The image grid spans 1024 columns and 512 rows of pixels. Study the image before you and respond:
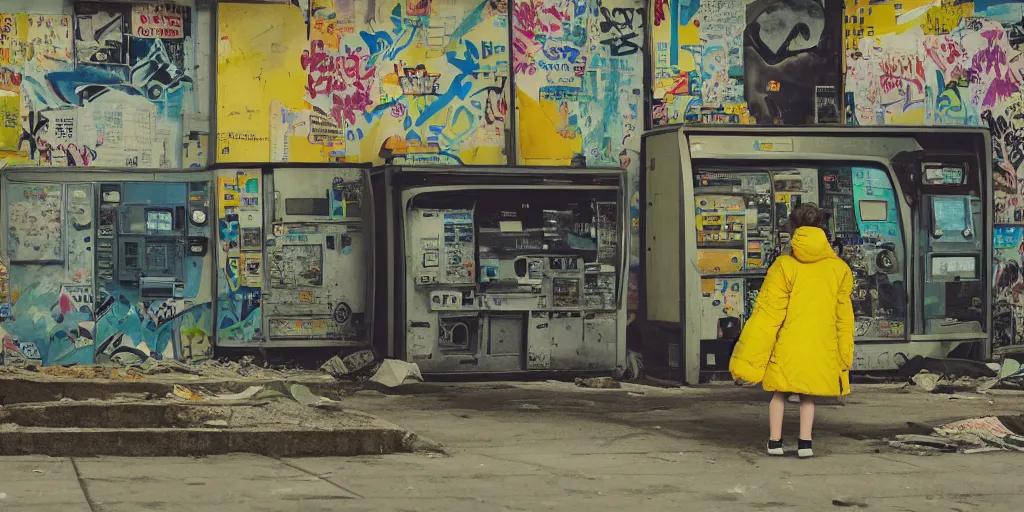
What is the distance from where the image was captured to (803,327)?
937cm

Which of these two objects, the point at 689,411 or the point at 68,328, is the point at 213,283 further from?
the point at 689,411

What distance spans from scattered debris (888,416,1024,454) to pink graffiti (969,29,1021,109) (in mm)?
6547

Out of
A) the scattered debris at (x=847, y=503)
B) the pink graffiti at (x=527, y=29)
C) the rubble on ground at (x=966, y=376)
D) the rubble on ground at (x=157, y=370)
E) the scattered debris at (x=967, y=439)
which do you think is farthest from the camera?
the pink graffiti at (x=527, y=29)

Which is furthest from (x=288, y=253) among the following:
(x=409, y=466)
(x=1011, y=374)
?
(x=1011, y=374)

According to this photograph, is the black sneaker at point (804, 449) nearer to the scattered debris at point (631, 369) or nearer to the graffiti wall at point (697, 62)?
the scattered debris at point (631, 369)

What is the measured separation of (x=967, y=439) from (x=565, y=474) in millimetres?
3259

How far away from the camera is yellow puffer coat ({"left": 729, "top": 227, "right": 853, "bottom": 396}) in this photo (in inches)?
368

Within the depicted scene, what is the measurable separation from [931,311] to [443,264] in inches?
199

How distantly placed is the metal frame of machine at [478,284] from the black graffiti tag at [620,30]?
73.0 inches

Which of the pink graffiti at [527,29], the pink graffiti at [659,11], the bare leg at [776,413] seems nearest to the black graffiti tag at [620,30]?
the pink graffiti at [659,11]

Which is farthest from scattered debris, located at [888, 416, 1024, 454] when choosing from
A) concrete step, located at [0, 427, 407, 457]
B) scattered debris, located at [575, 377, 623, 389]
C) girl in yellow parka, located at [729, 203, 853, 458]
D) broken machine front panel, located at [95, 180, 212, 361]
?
broken machine front panel, located at [95, 180, 212, 361]

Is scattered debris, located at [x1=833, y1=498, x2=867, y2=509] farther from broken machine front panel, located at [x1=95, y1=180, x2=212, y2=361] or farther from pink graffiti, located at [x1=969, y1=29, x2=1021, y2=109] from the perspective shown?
pink graffiti, located at [x1=969, y1=29, x2=1021, y2=109]

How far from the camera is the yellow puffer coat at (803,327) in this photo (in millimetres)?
9352

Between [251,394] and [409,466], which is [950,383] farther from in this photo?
[409,466]
